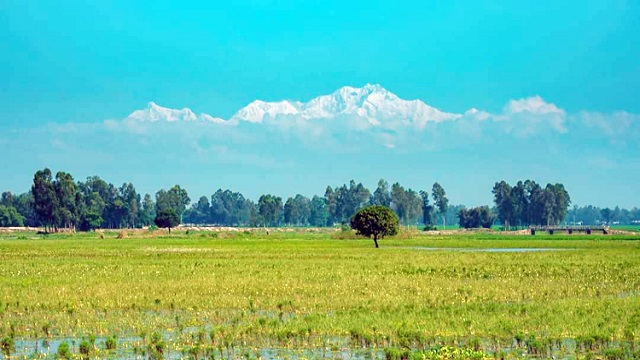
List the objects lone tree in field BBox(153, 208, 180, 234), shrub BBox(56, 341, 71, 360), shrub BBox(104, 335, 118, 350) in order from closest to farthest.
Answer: shrub BBox(56, 341, 71, 360), shrub BBox(104, 335, 118, 350), lone tree in field BBox(153, 208, 180, 234)

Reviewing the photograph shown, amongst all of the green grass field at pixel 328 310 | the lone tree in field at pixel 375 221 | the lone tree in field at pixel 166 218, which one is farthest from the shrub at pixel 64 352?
the lone tree in field at pixel 166 218

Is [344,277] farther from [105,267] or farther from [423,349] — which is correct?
[423,349]

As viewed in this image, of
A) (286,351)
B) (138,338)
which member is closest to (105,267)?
(138,338)

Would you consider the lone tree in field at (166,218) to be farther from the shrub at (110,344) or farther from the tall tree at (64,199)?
the shrub at (110,344)

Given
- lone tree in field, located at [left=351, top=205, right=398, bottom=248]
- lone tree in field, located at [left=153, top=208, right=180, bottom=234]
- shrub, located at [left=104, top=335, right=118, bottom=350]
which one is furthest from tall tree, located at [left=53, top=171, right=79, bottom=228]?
shrub, located at [left=104, top=335, right=118, bottom=350]

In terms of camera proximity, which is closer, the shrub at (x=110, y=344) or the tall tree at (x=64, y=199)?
the shrub at (x=110, y=344)

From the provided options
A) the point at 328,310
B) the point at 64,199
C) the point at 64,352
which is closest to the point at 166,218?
the point at 64,199

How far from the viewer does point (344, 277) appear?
45.7 meters

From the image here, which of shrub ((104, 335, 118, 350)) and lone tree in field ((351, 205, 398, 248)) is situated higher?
lone tree in field ((351, 205, 398, 248))

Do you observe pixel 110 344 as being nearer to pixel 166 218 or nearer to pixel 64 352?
pixel 64 352

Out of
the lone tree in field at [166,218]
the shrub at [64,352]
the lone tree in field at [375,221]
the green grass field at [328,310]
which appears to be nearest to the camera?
the shrub at [64,352]

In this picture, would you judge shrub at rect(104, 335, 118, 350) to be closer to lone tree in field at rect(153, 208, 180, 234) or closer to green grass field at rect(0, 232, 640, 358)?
green grass field at rect(0, 232, 640, 358)

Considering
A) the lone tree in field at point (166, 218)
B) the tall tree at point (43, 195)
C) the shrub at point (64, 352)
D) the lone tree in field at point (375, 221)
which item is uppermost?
the tall tree at point (43, 195)

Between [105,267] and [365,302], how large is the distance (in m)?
28.1
